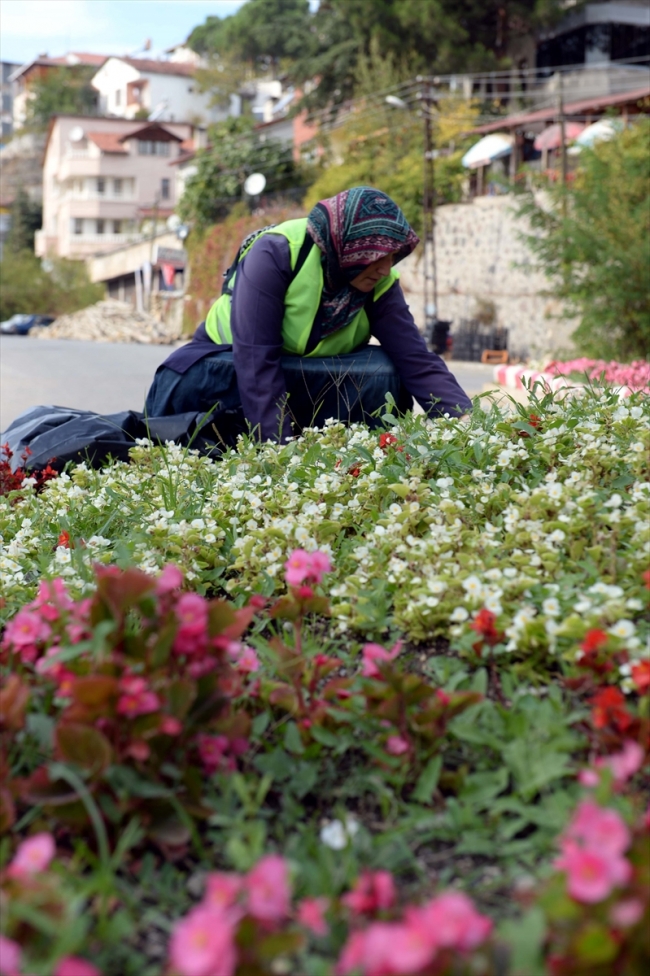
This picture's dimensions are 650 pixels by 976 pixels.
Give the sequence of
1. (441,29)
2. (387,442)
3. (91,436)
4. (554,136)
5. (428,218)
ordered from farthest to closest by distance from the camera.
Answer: (441,29), (554,136), (428,218), (91,436), (387,442)

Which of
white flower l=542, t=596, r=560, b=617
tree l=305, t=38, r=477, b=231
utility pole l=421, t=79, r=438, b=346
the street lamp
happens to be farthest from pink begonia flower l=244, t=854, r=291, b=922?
tree l=305, t=38, r=477, b=231

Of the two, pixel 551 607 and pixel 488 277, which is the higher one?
pixel 488 277

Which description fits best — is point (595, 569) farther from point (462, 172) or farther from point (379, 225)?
point (462, 172)

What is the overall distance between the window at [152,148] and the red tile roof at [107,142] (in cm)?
111

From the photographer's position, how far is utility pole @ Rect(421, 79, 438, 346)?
28.9m

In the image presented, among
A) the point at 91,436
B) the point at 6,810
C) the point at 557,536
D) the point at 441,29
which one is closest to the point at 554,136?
the point at 441,29

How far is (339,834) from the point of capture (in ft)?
4.87

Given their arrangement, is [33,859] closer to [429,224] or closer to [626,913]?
[626,913]

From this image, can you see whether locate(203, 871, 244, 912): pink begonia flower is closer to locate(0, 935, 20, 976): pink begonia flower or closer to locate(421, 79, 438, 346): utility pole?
locate(0, 935, 20, 976): pink begonia flower

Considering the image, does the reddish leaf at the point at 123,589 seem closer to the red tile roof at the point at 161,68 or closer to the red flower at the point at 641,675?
the red flower at the point at 641,675

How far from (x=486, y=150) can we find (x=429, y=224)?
3.70m

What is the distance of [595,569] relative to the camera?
2162 mm

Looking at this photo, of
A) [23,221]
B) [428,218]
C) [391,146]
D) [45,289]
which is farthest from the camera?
[23,221]

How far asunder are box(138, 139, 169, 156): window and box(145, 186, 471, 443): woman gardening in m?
70.7
